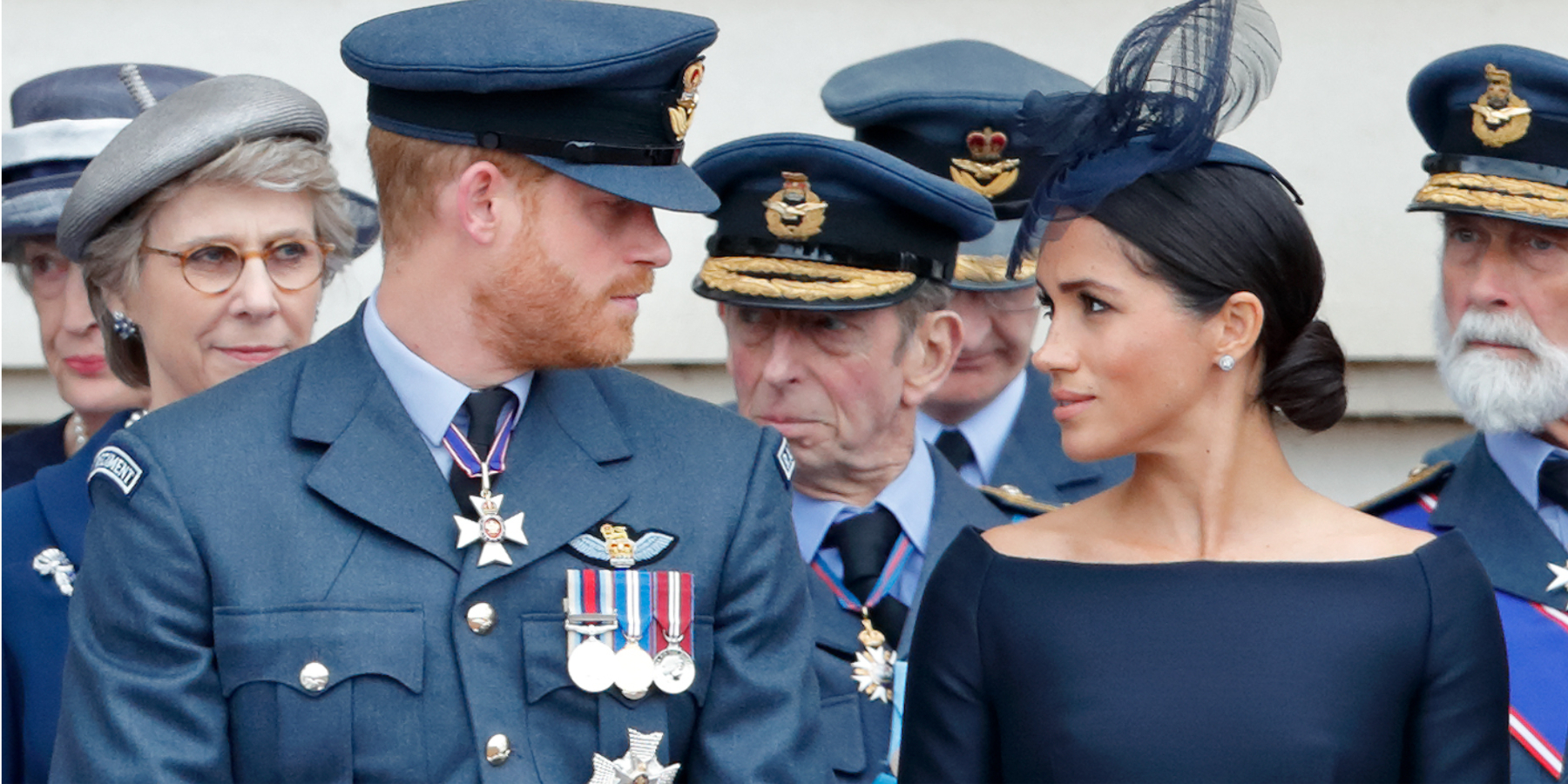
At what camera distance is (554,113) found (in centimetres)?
267

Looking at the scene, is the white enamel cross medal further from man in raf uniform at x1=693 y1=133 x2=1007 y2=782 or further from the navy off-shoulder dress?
man in raf uniform at x1=693 y1=133 x2=1007 y2=782

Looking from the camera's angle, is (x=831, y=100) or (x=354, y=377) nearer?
(x=354, y=377)

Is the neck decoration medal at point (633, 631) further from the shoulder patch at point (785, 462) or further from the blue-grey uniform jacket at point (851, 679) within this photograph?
the blue-grey uniform jacket at point (851, 679)

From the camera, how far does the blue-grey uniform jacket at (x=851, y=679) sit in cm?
322

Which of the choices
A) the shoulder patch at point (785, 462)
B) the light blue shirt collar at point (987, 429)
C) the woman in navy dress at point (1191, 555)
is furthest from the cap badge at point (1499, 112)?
the shoulder patch at point (785, 462)

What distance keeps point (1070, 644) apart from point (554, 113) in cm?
97

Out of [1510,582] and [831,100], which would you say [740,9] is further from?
[1510,582]

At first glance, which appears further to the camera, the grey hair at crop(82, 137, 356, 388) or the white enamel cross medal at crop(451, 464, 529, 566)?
the grey hair at crop(82, 137, 356, 388)

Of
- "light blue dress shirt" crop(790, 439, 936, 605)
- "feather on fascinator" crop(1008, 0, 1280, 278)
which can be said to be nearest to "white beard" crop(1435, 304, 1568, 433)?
"feather on fascinator" crop(1008, 0, 1280, 278)

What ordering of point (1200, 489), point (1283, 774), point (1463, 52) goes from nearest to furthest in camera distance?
point (1283, 774)
point (1200, 489)
point (1463, 52)

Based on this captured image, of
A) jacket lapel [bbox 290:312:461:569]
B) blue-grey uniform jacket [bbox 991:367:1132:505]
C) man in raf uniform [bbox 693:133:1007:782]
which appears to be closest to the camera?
jacket lapel [bbox 290:312:461:569]

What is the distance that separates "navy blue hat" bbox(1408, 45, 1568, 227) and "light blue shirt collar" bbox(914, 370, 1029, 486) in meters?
1.05

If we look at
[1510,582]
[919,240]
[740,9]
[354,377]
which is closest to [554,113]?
[354,377]

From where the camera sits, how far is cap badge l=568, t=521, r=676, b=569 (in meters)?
2.65
